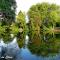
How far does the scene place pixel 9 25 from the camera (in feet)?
105

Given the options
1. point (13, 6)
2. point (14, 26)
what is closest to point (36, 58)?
point (14, 26)

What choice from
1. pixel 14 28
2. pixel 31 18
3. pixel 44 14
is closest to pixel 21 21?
pixel 14 28

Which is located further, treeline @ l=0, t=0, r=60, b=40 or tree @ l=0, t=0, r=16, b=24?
tree @ l=0, t=0, r=16, b=24

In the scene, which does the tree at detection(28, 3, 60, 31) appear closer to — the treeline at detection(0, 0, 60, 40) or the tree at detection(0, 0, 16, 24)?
the treeline at detection(0, 0, 60, 40)

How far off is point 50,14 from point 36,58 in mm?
21372

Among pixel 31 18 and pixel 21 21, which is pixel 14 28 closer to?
pixel 21 21

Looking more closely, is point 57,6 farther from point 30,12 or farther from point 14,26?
point 14,26

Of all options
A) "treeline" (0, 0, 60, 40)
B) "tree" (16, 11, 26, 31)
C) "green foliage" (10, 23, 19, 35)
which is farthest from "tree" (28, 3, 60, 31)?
"green foliage" (10, 23, 19, 35)

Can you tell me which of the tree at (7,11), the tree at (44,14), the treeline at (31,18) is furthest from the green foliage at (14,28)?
the tree at (44,14)

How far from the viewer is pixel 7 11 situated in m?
31.8

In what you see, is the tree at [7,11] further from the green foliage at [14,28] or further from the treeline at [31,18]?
the green foliage at [14,28]

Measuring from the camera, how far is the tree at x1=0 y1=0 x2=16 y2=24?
31.7 metres

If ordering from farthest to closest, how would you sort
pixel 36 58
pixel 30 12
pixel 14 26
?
pixel 30 12, pixel 14 26, pixel 36 58

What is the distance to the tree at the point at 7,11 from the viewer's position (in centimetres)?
3172
